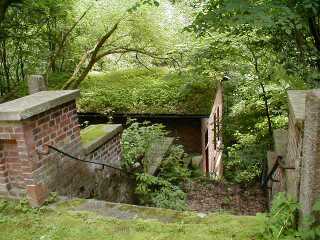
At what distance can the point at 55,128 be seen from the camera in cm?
468

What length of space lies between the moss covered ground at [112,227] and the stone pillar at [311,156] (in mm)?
591

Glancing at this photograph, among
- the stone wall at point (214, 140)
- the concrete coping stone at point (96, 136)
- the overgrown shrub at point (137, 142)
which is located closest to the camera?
the concrete coping stone at point (96, 136)

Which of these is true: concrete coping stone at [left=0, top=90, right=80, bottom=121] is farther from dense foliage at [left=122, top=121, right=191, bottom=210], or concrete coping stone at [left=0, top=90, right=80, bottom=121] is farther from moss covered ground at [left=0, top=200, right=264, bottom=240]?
dense foliage at [left=122, top=121, right=191, bottom=210]

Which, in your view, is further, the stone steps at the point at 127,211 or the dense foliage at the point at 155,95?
the dense foliage at the point at 155,95

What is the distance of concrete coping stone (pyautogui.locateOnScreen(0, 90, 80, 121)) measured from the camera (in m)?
4.01

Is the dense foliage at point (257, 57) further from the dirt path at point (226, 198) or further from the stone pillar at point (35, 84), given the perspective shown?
the stone pillar at point (35, 84)

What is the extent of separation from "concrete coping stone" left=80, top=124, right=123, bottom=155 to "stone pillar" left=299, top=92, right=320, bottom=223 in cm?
344

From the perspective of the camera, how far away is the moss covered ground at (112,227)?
3.44 m

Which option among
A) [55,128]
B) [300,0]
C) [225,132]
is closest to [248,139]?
[225,132]

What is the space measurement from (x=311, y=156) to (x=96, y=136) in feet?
13.1

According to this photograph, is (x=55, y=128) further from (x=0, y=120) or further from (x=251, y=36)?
(x=251, y=36)

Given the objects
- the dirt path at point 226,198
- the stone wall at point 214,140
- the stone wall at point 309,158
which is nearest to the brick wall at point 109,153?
the dirt path at point 226,198

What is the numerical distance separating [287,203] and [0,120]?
3170 mm

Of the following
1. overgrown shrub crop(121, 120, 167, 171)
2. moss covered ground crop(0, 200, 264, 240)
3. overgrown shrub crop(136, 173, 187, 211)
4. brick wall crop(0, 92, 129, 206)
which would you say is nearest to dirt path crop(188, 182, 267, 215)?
overgrown shrub crop(136, 173, 187, 211)
